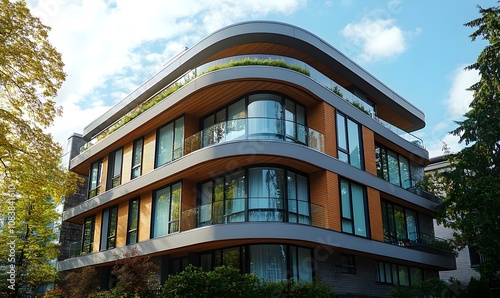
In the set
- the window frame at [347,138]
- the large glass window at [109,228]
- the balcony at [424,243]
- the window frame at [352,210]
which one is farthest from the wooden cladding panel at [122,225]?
the balcony at [424,243]

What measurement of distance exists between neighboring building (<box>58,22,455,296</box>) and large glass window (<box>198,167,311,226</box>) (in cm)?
5

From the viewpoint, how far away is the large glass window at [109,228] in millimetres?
26159

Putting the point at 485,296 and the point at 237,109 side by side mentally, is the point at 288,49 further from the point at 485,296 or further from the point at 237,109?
the point at 485,296

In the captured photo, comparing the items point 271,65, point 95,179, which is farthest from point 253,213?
point 95,179

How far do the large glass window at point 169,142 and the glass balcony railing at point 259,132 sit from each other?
164 cm

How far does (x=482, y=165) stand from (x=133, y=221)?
60.2 ft

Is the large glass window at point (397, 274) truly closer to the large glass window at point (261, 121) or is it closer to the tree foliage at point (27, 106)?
the large glass window at point (261, 121)

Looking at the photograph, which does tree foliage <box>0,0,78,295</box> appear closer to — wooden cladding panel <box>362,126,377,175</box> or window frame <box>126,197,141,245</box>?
window frame <box>126,197,141,245</box>

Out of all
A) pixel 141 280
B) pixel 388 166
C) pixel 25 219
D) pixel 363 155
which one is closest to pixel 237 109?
pixel 363 155

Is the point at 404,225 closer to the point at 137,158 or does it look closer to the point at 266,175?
the point at 266,175

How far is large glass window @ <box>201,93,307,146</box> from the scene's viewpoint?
20.1 meters

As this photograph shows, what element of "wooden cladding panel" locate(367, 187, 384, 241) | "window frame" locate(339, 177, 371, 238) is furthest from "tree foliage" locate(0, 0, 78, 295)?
"wooden cladding panel" locate(367, 187, 384, 241)

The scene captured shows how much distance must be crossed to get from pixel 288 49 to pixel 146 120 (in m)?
7.91

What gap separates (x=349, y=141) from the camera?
76.0 feet
